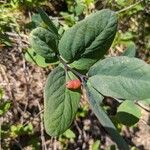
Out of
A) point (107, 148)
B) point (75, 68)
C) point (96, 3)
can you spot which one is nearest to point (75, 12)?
point (96, 3)

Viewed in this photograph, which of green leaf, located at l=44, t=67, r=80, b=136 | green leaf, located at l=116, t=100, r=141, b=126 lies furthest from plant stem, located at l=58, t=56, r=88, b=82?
green leaf, located at l=116, t=100, r=141, b=126

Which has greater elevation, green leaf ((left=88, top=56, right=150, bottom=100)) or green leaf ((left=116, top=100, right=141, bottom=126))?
green leaf ((left=88, top=56, right=150, bottom=100))

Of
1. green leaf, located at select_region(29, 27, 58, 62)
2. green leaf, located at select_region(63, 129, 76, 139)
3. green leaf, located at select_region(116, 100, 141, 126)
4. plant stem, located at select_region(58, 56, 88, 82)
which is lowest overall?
green leaf, located at select_region(63, 129, 76, 139)

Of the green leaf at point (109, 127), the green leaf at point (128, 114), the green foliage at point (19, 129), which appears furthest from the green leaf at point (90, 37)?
the green foliage at point (19, 129)

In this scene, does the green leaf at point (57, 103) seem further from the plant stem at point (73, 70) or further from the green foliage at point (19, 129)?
the green foliage at point (19, 129)

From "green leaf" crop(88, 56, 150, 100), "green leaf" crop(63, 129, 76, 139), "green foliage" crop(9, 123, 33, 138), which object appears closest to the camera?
"green leaf" crop(88, 56, 150, 100)

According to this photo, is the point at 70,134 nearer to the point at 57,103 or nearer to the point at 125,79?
the point at 57,103

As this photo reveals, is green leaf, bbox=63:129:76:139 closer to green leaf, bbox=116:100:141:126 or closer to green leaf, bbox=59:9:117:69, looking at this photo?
green leaf, bbox=116:100:141:126

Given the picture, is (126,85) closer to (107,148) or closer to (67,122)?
(67,122)
